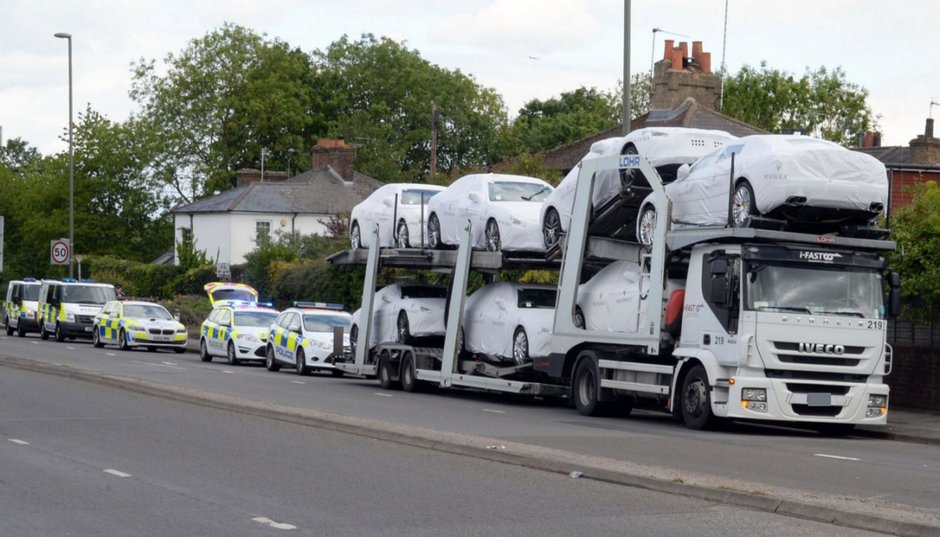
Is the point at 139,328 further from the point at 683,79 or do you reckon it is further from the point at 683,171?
the point at 683,171

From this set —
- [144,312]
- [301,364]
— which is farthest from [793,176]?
[144,312]

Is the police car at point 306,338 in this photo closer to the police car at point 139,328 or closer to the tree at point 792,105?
the police car at point 139,328

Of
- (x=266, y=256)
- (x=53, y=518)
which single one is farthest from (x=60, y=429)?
(x=266, y=256)

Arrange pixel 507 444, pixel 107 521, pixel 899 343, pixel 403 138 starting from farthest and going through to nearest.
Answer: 1. pixel 403 138
2. pixel 899 343
3. pixel 507 444
4. pixel 107 521

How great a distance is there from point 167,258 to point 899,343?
173ft

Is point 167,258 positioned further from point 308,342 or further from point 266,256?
point 308,342

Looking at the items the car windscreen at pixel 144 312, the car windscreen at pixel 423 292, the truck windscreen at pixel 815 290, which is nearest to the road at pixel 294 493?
the truck windscreen at pixel 815 290

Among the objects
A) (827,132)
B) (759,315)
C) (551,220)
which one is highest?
(827,132)

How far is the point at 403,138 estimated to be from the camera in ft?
271

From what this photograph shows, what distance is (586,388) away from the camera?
67.3 ft

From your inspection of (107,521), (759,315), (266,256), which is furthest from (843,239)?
(266,256)

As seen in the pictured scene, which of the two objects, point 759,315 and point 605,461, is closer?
point 605,461

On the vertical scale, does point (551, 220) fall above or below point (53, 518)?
above

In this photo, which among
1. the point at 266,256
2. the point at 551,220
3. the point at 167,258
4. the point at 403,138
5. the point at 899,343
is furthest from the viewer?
the point at 403,138
